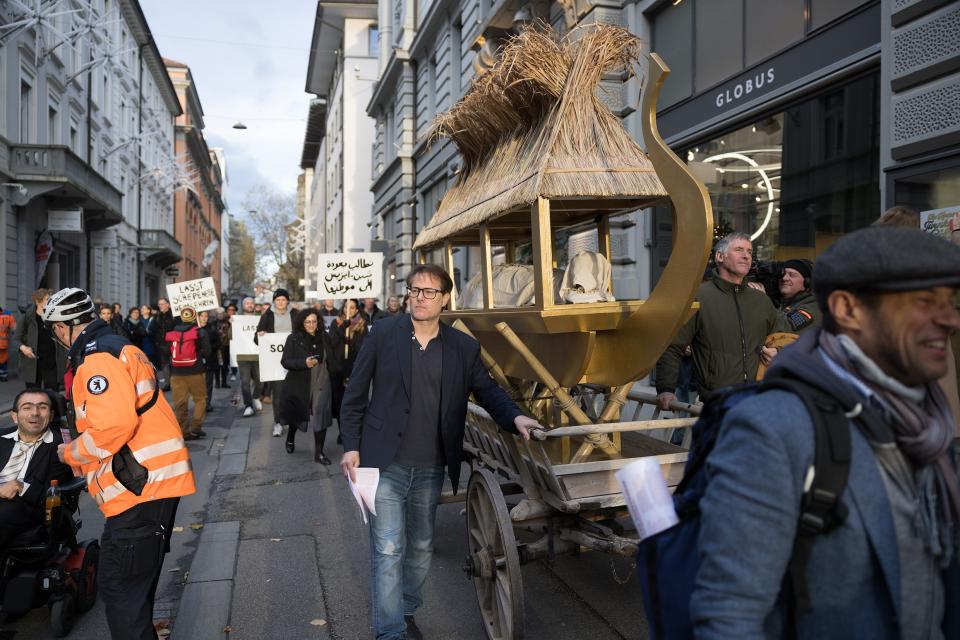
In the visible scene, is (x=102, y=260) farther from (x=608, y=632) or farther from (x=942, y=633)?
(x=942, y=633)

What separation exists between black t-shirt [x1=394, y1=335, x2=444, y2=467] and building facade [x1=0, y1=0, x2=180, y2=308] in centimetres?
1852

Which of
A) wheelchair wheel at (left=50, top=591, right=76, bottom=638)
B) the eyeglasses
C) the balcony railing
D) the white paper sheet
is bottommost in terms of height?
wheelchair wheel at (left=50, top=591, right=76, bottom=638)

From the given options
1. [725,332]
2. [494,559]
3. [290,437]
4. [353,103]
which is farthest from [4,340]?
[353,103]

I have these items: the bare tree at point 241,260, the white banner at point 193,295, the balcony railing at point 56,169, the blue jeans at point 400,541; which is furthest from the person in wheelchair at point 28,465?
the bare tree at point 241,260

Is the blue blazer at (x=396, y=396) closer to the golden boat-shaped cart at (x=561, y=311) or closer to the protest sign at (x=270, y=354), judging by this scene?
the golden boat-shaped cart at (x=561, y=311)

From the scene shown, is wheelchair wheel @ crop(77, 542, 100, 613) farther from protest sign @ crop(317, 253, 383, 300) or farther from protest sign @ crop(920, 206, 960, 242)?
protest sign @ crop(317, 253, 383, 300)

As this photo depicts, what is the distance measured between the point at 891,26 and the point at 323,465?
7.09m

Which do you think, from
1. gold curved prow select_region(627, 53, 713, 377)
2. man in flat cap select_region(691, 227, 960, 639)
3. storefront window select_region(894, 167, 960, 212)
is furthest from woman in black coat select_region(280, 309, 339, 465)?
man in flat cap select_region(691, 227, 960, 639)

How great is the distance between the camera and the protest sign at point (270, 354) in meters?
11.5

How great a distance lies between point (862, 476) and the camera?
1.45 metres

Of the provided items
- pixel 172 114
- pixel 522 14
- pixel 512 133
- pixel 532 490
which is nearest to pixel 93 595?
pixel 532 490

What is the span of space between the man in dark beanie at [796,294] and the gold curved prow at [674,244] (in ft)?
4.04

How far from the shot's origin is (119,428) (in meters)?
3.23

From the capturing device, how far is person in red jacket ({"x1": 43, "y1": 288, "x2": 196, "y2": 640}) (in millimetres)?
3246
